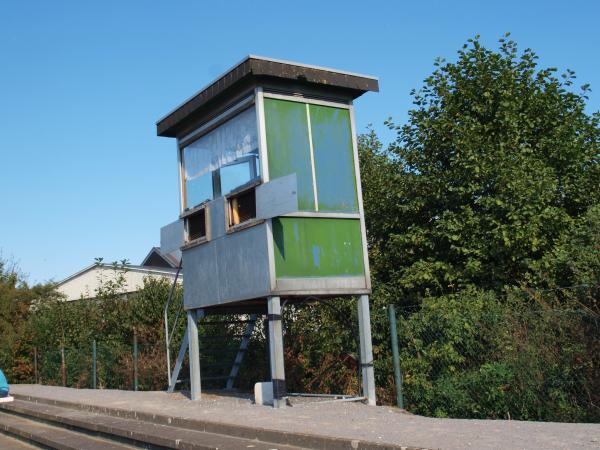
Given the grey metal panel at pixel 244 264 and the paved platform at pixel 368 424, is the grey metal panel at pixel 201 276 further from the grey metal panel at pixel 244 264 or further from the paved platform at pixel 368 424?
the paved platform at pixel 368 424

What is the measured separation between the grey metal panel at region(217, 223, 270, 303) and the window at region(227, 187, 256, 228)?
0.94ft

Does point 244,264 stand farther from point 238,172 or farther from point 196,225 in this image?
point 196,225

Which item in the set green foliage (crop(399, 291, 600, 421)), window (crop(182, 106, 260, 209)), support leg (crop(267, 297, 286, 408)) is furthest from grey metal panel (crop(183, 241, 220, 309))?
green foliage (crop(399, 291, 600, 421))

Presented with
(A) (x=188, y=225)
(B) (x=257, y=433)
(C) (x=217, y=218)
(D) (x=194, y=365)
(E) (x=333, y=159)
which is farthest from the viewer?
(A) (x=188, y=225)

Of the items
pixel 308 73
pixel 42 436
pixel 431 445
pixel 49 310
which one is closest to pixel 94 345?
pixel 49 310

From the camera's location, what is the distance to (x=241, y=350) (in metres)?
13.8

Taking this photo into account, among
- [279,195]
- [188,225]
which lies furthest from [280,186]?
[188,225]

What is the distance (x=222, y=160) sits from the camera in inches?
Answer: 454

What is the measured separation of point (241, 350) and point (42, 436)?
4180 mm

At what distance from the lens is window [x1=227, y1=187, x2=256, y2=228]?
1068 centimetres

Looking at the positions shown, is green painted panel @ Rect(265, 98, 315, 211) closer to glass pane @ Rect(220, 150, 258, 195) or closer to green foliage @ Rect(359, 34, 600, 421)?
glass pane @ Rect(220, 150, 258, 195)

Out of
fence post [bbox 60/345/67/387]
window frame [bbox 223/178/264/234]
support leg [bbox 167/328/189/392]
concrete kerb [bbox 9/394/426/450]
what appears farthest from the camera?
fence post [bbox 60/345/67/387]

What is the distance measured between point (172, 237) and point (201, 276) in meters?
1.36

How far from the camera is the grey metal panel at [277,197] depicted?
9.51 m
